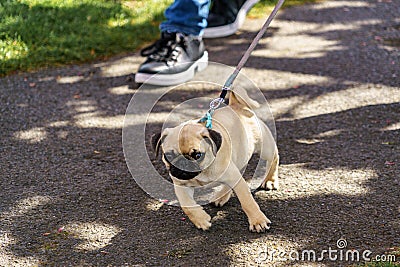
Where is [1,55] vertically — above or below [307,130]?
above

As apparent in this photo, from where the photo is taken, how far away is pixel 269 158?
11.3ft

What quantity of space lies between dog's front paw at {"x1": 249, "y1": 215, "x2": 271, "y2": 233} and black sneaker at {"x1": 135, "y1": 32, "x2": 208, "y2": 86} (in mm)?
1981

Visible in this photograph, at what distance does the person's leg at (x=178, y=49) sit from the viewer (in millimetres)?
4906

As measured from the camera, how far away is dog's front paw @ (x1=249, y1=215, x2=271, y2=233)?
313cm

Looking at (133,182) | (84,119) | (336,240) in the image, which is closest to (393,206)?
(336,240)

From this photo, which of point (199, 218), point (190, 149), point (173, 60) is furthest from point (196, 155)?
point (173, 60)

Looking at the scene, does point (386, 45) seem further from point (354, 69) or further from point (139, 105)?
point (139, 105)

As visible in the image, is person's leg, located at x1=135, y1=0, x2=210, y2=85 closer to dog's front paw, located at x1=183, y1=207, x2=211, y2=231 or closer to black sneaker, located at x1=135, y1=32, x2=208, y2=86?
black sneaker, located at x1=135, y1=32, x2=208, y2=86

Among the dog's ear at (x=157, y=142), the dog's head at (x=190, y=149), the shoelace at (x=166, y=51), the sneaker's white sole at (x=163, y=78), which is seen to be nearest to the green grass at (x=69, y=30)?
the shoelace at (x=166, y=51)

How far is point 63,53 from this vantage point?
5418 mm

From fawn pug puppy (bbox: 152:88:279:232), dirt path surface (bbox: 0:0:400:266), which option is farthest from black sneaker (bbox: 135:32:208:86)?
fawn pug puppy (bbox: 152:88:279:232)

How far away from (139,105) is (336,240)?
207 cm

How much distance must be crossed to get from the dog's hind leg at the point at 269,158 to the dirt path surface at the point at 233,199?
0.07 m

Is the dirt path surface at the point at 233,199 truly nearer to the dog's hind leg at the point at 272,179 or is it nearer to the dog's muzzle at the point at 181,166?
the dog's hind leg at the point at 272,179
